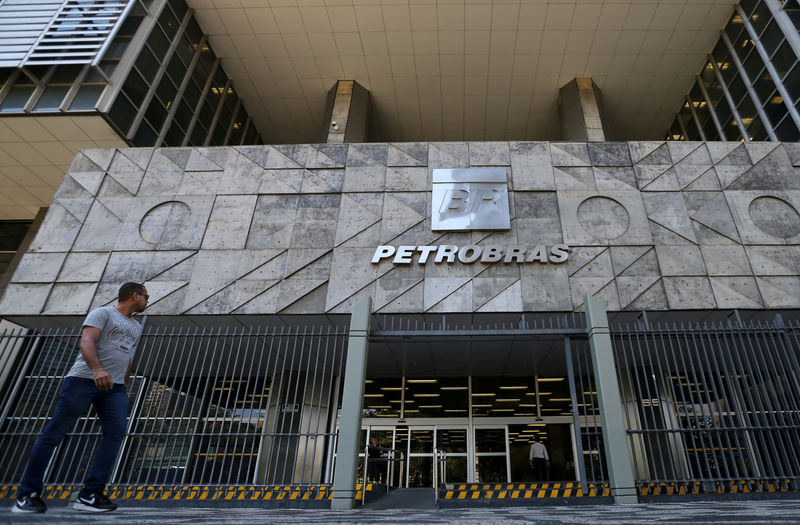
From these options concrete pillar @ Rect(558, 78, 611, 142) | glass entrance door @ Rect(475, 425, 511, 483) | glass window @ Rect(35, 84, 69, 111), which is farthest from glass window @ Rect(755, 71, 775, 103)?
glass window @ Rect(35, 84, 69, 111)

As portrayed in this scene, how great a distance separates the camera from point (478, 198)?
12016mm

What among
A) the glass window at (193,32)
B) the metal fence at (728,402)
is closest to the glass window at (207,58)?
the glass window at (193,32)

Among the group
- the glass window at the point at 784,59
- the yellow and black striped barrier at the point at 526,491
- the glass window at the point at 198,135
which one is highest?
the glass window at the point at 784,59

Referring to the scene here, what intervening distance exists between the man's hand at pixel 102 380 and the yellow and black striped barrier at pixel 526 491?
536 centimetres

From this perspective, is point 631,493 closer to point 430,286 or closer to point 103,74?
point 430,286

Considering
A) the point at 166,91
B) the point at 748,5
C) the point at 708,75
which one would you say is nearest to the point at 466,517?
the point at 166,91

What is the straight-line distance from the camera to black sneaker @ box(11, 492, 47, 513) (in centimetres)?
371

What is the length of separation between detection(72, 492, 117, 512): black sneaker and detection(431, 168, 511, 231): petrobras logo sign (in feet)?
28.9

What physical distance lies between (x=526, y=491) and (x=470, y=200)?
7.09 metres

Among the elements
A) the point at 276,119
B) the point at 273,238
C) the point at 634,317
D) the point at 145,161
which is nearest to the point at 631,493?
the point at 634,317

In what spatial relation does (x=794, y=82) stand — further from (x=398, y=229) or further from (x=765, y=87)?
(x=398, y=229)

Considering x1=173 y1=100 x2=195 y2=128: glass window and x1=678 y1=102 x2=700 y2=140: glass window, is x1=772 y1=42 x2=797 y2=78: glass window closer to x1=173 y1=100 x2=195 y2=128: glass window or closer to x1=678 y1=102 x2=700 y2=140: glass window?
x1=678 y1=102 x2=700 y2=140: glass window

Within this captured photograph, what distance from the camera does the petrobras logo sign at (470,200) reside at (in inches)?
460

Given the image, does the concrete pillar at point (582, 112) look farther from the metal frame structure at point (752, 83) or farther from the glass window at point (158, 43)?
the glass window at point (158, 43)
